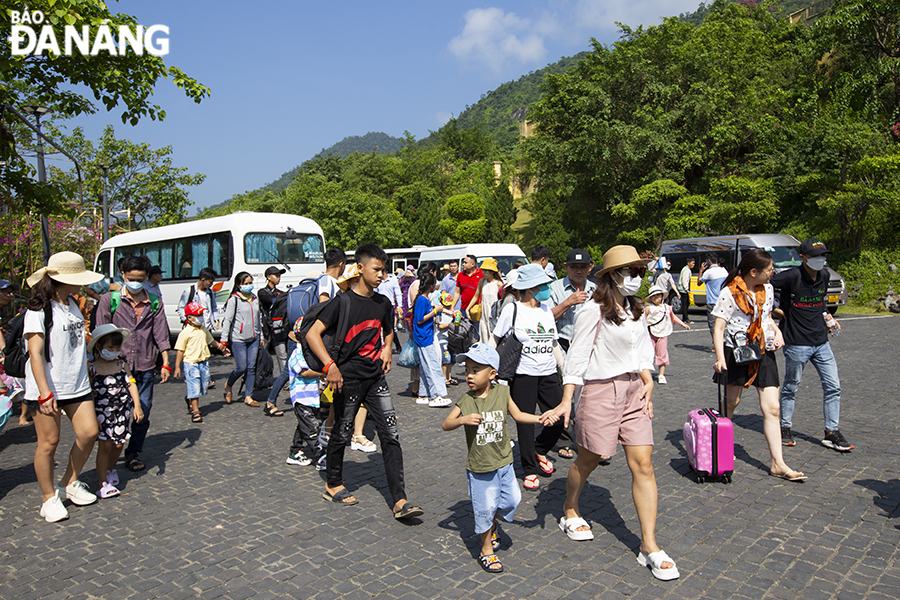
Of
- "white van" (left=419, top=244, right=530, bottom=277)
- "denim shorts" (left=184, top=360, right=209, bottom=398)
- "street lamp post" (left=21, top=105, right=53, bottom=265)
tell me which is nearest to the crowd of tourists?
"denim shorts" (left=184, top=360, right=209, bottom=398)

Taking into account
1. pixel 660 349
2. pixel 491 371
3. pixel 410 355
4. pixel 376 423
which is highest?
pixel 491 371

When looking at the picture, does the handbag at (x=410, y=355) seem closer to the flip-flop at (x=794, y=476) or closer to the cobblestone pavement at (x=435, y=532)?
the cobblestone pavement at (x=435, y=532)

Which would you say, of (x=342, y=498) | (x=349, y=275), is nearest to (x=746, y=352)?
(x=349, y=275)

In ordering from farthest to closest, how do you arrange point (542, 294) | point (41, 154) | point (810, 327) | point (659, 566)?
point (41, 154)
point (810, 327)
point (542, 294)
point (659, 566)

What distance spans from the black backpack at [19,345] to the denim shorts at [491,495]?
10.6 feet

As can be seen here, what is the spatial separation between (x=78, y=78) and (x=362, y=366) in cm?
699

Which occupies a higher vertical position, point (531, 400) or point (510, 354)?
point (510, 354)

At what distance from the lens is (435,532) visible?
13.3ft

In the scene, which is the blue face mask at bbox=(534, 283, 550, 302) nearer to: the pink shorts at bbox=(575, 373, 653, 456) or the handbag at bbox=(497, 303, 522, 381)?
the handbag at bbox=(497, 303, 522, 381)

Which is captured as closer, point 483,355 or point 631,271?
point 483,355

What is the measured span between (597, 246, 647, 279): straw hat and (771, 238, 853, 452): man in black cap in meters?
2.69

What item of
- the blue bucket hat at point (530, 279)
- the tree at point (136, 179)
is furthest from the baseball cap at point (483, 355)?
the tree at point (136, 179)

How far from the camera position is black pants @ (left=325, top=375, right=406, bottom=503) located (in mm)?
4297

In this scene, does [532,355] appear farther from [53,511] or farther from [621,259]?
[53,511]
